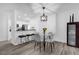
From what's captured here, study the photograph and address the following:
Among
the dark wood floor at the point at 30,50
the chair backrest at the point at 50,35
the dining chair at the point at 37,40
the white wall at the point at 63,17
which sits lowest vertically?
the dark wood floor at the point at 30,50

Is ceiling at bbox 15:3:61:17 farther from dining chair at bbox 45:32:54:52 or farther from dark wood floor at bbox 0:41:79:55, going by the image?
dark wood floor at bbox 0:41:79:55

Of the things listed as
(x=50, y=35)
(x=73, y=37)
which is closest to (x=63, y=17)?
(x=50, y=35)

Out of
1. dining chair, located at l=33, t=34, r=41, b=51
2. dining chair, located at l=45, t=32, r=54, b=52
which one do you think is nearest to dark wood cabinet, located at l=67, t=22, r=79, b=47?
dining chair, located at l=45, t=32, r=54, b=52

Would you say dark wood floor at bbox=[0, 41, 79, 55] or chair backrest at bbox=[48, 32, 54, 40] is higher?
chair backrest at bbox=[48, 32, 54, 40]

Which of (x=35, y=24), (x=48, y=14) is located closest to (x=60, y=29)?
(x=48, y=14)

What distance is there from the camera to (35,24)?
8.21ft

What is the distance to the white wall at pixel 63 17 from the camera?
2.41 meters

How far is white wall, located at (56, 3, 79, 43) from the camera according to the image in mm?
2412

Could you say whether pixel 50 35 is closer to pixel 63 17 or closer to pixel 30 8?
pixel 63 17

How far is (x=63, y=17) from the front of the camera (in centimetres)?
248

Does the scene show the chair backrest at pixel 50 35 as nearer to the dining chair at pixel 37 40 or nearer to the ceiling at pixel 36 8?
the dining chair at pixel 37 40

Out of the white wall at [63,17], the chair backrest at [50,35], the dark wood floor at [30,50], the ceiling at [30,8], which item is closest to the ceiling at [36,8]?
the ceiling at [30,8]

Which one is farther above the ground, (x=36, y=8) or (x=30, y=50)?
(x=36, y=8)

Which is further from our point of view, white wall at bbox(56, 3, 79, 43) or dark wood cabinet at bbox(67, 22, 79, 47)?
dark wood cabinet at bbox(67, 22, 79, 47)
